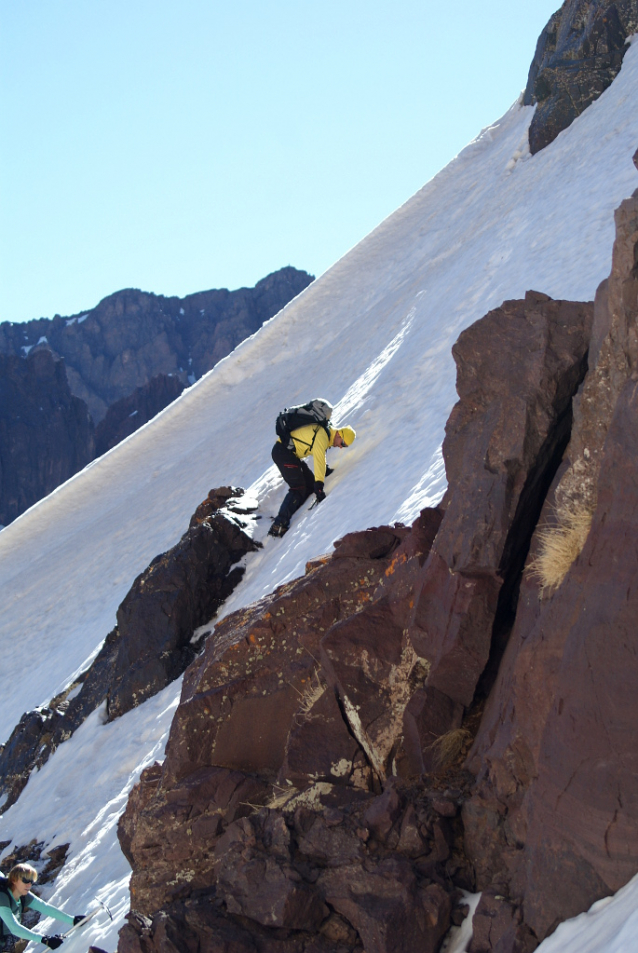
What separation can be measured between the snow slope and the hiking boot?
0.79ft

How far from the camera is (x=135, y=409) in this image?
9875 cm

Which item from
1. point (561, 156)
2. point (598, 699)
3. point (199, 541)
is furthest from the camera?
point (561, 156)

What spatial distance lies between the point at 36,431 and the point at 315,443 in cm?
9940

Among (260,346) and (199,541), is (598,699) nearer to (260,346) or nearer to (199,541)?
(199,541)

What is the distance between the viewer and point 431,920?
4.47 metres

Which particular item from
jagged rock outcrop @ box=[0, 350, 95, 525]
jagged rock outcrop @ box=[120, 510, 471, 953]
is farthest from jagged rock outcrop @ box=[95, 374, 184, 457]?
jagged rock outcrop @ box=[120, 510, 471, 953]

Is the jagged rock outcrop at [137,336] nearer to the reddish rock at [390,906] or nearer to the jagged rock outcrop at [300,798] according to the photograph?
the jagged rock outcrop at [300,798]

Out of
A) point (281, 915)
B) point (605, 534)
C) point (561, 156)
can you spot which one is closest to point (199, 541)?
point (281, 915)

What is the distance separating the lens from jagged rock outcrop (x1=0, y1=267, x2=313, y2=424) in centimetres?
12775

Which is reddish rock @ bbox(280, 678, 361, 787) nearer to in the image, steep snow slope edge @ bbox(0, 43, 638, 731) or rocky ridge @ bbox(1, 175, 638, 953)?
rocky ridge @ bbox(1, 175, 638, 953)

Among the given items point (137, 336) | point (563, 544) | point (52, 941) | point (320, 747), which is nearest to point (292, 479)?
point (52, 941)

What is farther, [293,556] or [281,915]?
[293,556]

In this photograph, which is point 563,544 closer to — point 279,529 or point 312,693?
point 312,693

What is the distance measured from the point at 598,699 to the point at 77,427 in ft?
356
